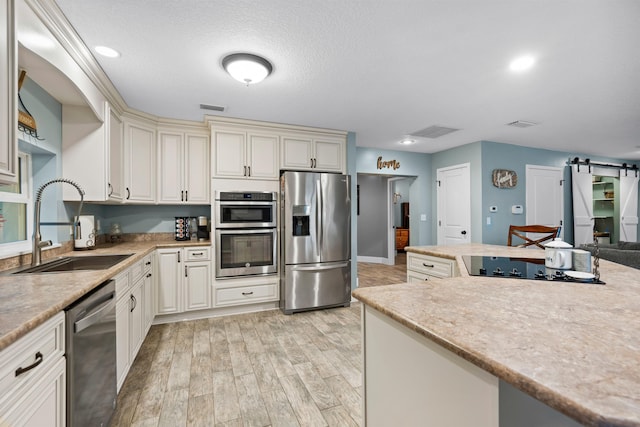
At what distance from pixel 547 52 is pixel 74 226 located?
13.1 feet

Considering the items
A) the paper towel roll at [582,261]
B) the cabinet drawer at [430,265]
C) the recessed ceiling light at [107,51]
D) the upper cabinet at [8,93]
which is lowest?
the cabinet drawer at [430,265]

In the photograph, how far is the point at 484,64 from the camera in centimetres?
216

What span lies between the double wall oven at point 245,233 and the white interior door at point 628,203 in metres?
7.36

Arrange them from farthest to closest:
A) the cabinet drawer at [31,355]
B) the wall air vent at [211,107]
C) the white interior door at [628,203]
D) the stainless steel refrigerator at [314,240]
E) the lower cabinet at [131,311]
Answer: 1. the white interior door at [628,203]
2. the stainless steel refrigerator at [314,240]
3. the wall air vent at [211,107]
4. the lower cabinet at [131,311]
5. the cabinet drawer at [31,355]

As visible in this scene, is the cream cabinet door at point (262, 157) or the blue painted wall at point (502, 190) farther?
the blue painted wall at point (502, 190)

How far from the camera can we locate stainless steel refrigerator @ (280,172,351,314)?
11.1 feet

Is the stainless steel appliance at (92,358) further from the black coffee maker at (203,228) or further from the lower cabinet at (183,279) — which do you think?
the black coffee maker at (203,228)

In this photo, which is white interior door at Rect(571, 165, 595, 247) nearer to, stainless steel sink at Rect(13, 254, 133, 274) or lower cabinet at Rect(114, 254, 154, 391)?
lower cabinet at Rect(114, 254, 154, 391)

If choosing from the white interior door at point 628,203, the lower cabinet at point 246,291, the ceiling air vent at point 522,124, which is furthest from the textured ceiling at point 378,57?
the white interior door at point 628,203

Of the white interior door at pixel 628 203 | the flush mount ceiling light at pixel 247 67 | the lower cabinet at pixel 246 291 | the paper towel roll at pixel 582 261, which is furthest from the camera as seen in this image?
the white interior door at pixel 628 203

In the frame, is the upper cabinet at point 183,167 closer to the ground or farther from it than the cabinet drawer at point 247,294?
farther from it

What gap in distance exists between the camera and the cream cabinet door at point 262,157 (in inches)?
135

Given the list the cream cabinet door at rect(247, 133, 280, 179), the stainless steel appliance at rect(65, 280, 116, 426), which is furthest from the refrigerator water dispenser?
the stainless steel appliance at rect(65, 280, 116, 426)

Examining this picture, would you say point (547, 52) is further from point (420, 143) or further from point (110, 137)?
point (110, 137)
